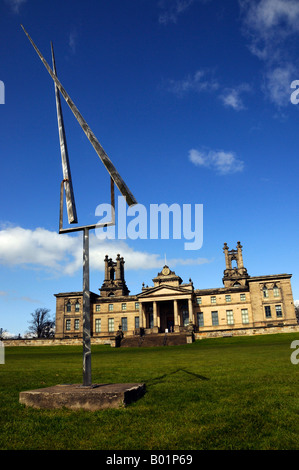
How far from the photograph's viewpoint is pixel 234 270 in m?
75.2

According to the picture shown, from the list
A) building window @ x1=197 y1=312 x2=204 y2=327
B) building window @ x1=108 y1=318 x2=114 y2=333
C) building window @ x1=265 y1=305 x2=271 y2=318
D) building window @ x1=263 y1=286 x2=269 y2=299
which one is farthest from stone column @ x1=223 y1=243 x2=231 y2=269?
building window @ x1=108 y1=318 x2=114 y2=333

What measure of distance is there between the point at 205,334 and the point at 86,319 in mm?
48498

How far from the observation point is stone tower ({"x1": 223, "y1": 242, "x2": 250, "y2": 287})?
243ft

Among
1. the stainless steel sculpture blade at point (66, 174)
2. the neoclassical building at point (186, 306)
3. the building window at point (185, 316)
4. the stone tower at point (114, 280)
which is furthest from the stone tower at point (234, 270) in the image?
the stainless steel sculpture blade at point (66, 174)

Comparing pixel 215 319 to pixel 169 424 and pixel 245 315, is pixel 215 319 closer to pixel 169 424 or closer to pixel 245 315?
pixel 245 315

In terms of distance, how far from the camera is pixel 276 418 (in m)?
5.06

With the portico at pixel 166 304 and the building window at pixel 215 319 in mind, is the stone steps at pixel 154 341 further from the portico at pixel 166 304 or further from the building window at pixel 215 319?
the building window at pixel 215 319

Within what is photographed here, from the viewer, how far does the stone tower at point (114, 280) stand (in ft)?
267

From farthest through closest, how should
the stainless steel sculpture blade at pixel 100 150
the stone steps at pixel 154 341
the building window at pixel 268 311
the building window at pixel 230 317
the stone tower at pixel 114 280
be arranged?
the stone tower at pixel 114 280, the building window at pixel 230 317, the building window at pixel 268 311, the stone steps at pixel 154 341, the stainless steel sculpture blade at pixel 100 150

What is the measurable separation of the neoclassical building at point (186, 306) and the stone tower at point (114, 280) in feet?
0.84

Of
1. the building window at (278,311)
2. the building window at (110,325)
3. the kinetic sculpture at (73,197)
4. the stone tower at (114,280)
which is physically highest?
the stone tower at (114,280)

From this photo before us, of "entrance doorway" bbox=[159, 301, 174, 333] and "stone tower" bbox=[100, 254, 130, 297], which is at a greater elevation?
"stone tower" bbox=[100, 254, 130, 297]

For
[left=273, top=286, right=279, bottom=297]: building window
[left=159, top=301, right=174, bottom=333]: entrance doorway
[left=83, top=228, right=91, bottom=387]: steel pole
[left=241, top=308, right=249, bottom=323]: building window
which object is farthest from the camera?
[left=159, top=301, right=174, bottom=333]: entrance doorway

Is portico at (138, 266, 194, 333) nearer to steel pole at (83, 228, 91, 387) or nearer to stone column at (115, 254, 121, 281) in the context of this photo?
stone column at (115, 254, 121, 281)
